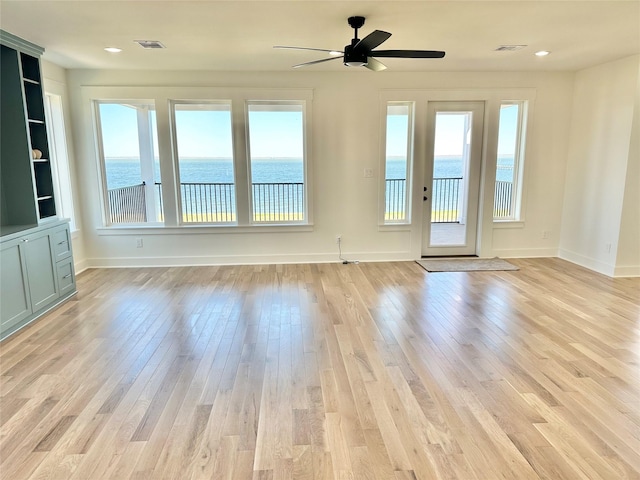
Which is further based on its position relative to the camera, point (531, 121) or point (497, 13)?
point (531, 121)

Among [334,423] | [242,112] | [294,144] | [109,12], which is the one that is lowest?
[334,423]

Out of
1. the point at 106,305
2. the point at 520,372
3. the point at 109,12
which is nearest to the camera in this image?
the point at 520,372

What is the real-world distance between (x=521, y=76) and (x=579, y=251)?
260 centimetres

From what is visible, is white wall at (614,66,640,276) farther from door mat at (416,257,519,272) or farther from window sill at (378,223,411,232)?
window sill at (378,223,411,232)

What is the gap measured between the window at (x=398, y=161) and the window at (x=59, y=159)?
4316mm

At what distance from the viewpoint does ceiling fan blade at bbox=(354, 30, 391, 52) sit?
279cm

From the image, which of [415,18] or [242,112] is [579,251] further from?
[242,112]

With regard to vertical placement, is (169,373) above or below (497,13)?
below

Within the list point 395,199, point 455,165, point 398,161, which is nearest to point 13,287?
point 395,199

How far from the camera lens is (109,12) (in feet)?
9.90

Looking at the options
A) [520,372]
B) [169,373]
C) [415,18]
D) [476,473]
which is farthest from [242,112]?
[476,473]

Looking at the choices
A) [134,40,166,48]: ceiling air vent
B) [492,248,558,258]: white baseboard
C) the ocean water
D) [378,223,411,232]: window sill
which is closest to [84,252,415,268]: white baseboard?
[378,223,411,232]: window sill

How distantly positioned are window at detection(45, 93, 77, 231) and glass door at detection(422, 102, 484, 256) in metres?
4.90

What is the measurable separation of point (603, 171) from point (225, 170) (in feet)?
16.7
